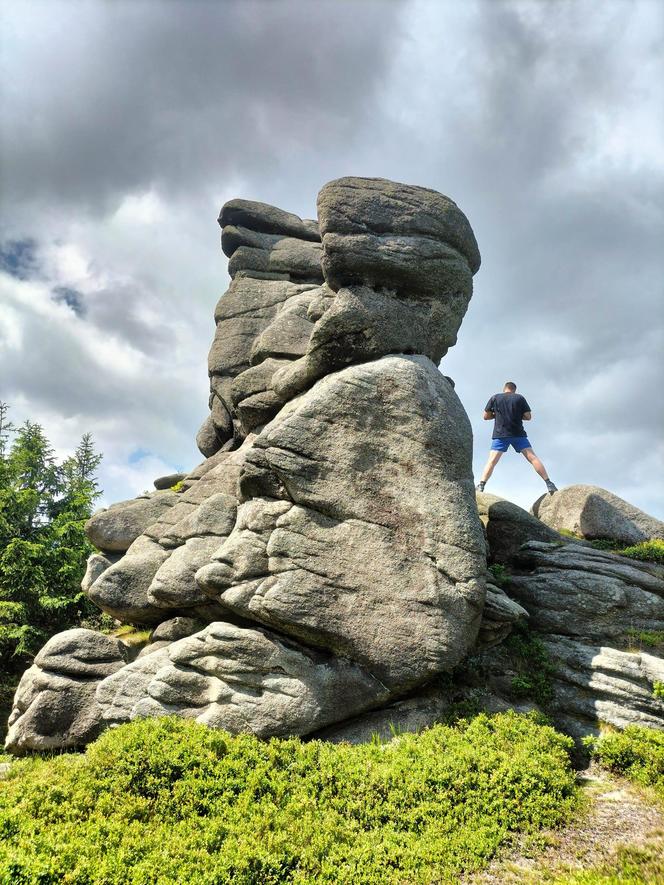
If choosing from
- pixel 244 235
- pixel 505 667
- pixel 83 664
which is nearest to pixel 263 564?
pixel 83 664

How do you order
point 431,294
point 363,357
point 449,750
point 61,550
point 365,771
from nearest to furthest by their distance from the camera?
1. point 365,771
2. point 449,750
3. point 363,357
4. point 431,294
5. point 61,550

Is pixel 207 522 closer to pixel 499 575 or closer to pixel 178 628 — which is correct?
pixel 178 628

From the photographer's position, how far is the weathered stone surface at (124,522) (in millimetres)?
23422

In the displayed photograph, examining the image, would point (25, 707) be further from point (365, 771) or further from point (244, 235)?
point (244, 235)

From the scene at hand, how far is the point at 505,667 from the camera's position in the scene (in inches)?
643

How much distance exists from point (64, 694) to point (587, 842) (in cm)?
1362

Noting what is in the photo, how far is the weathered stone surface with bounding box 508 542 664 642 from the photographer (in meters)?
17.1

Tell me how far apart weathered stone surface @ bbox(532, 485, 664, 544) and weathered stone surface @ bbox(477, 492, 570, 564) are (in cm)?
186

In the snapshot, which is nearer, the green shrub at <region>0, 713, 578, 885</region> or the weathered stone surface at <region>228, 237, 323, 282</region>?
the green shrub at <region>0, 713, 578, 885</region>

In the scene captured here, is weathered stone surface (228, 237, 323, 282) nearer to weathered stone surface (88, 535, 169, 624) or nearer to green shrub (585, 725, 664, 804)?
weathered stone surface (88, 535, 169, 624)

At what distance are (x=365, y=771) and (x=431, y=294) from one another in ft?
49.3

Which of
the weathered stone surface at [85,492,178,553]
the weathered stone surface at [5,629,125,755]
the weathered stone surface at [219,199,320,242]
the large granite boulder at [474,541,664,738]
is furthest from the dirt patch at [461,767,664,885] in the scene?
the weathered stone surface at [219,199,320,242]

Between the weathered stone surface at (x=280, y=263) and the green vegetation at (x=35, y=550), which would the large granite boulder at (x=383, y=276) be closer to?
the weathered stone surface at (x=280, y=263)

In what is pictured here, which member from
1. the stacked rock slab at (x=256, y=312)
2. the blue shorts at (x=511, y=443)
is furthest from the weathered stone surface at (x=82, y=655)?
the blue shorts at (x=511, y=443)
